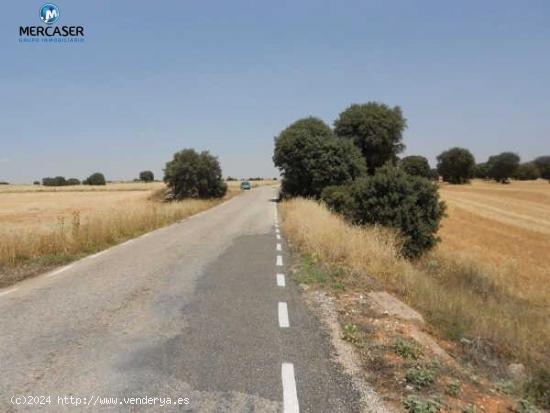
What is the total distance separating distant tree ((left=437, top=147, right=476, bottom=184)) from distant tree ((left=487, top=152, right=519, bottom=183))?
12958 mm

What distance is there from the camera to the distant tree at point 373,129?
48969 millimetres

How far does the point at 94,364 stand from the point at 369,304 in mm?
4242

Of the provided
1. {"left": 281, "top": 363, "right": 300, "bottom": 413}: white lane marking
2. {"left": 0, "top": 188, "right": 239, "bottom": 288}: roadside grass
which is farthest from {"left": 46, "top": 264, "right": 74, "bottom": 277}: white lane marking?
{"left": 281, "top": 363, "right": 300, "bottom": 413}: white lane marking

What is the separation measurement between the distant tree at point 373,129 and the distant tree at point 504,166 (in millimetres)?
79644

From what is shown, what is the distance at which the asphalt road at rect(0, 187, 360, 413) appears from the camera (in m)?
4.05

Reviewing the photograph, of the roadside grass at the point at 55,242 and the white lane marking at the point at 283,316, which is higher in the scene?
the roadside grass at the point at 55,242

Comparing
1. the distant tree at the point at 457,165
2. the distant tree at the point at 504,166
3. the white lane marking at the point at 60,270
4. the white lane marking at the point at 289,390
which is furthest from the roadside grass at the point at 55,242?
the distant tree at the point at 504,166

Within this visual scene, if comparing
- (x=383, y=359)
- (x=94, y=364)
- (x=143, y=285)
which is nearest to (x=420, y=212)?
(x=143, y=285)

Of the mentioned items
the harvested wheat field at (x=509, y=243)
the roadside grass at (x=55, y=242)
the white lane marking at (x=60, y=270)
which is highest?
the roadside grass at (x=55, y=242)

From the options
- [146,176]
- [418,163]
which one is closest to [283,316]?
[418,163]

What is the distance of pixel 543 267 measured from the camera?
18375 mm

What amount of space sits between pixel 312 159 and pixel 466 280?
25.3 meters

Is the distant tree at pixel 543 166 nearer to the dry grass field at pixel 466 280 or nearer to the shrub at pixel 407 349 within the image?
the dry grass field at pixel 466 280

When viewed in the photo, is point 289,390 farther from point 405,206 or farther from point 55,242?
point 405,206
